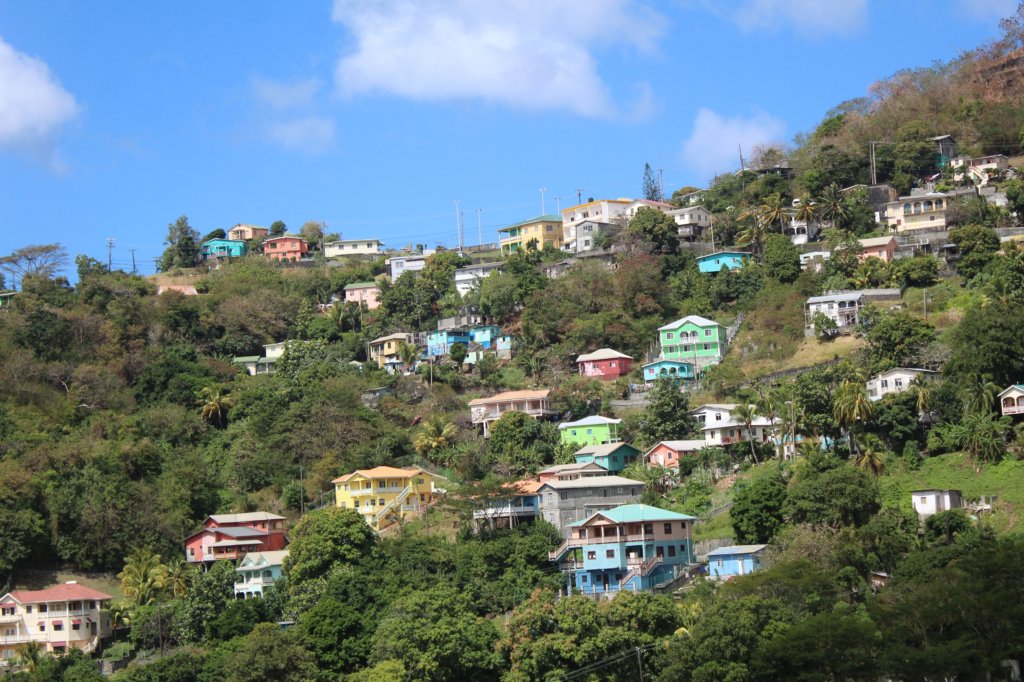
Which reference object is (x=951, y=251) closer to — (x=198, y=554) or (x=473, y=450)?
(x=473, y=450)

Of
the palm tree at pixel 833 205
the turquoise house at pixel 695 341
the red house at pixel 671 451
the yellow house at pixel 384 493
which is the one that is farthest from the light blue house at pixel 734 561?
the palm tree at pixel 833 205

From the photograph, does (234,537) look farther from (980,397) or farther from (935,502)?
(980,397)

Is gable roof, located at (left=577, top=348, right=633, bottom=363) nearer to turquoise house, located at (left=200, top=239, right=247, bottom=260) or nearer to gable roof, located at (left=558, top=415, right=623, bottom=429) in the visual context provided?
gable roof, located at (left=558, top=415, right=623, bottom=429)

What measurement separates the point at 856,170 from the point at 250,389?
35944 mm

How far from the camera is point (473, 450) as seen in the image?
60969 millimetres

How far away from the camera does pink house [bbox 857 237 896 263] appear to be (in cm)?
6794

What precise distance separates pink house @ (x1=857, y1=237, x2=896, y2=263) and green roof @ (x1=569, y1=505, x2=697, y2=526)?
23.2 metres

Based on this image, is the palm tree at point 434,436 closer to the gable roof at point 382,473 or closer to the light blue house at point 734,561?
the gable roof at point 382,473

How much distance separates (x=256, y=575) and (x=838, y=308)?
27.8m

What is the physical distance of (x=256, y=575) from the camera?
5478 cm

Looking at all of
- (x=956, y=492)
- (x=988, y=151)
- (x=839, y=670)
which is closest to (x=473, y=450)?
(x=956, y=492)

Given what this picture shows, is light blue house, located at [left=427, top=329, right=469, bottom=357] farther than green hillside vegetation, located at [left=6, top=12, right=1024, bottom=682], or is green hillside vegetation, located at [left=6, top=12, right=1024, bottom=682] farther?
light blue house, located at [left=427, top=329, right=469, bottom=357]

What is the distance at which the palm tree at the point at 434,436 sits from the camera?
6216 cm

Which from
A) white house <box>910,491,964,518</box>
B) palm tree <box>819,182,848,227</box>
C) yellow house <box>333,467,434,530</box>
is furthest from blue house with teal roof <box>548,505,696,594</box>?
palm tree <box>819,182,848,227</box>
